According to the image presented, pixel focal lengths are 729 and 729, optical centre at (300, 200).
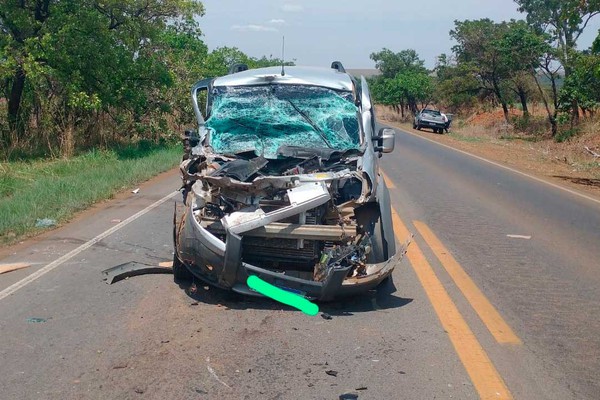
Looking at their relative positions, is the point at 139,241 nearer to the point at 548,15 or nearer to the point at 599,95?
the point at 599,95

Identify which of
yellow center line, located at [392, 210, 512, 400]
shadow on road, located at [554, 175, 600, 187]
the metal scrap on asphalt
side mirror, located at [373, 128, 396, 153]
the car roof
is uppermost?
the car roof

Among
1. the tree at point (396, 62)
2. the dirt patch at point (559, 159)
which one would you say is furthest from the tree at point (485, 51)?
the tree at point (396, 62)

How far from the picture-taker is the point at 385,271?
612 cm

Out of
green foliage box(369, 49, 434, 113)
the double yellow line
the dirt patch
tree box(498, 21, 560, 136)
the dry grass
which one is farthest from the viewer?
green foliage box(369, 49, 434, 113)

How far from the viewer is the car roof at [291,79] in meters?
7.92

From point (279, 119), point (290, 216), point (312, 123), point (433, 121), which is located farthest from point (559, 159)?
point (290, 216)

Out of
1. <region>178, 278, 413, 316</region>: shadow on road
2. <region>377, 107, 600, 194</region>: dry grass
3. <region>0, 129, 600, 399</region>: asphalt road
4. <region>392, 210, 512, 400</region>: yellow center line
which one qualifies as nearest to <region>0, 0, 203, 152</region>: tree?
<region>0, 129, 600, 399</region>: asphalt road

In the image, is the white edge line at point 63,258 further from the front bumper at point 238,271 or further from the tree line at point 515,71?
the tree line at point 515,71

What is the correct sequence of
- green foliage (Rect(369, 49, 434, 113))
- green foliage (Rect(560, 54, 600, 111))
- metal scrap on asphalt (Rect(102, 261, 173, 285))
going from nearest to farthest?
metal scrap on asphalt (Rect(102, 261, 173, 285)), green foliage (Rect(560, 54, 600, 111)), green foliage (Rect(369, 49, 434, 113))

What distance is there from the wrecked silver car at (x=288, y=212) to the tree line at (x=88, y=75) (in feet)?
37.7

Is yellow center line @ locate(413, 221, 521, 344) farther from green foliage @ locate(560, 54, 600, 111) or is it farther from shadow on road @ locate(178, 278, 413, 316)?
green foliage @ locate(560, 54, 600, 111)

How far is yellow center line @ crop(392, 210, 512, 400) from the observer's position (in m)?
4.59

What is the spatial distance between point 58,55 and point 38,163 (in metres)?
2.73

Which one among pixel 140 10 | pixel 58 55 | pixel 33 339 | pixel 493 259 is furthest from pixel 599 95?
pixel 33 339
